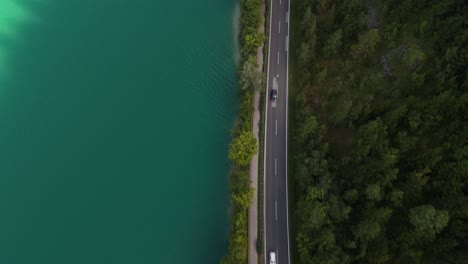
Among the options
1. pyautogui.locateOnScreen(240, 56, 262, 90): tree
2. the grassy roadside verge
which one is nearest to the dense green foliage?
the grassy roadside verge

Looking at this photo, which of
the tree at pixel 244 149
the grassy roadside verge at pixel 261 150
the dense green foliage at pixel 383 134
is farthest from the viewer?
the tree at pixel 244 149

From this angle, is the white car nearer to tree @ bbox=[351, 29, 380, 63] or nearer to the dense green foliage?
the dense green foliage

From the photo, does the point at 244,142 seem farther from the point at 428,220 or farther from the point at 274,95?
the point at 428,220

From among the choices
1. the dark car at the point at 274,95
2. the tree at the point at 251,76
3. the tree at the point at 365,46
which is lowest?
the dark car at the point at 274,95

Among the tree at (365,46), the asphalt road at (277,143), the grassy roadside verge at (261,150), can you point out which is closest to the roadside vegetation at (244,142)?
the grassy roadside verge at (261,150)

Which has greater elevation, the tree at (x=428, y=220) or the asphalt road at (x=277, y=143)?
the asphalt road at (x=277, y=143)

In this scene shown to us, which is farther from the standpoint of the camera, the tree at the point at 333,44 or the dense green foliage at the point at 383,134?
Result: the tree at the point at 333,44

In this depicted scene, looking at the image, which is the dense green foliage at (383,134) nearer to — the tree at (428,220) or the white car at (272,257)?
the tree at (428,220)
